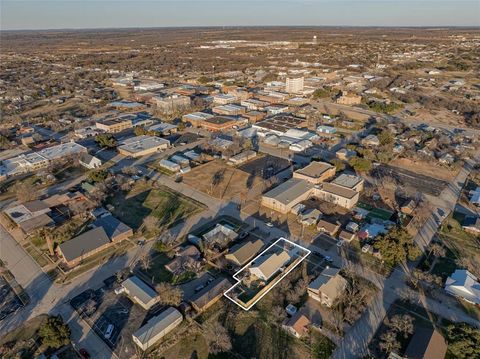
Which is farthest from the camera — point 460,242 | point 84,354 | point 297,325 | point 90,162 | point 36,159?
point 36,159

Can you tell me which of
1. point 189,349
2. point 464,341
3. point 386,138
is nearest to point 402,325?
point 464,341

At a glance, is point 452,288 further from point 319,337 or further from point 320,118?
point 320,118

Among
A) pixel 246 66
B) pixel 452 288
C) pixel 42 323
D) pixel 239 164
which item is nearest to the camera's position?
pixel 42 323

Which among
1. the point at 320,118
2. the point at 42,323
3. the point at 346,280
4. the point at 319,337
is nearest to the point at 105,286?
the point at 42,323

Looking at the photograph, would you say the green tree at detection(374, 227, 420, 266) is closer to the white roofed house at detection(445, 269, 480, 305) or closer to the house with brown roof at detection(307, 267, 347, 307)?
the white roofed house at detection(445, 269, 480, 305)

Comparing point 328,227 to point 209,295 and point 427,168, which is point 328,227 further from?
point 427,168

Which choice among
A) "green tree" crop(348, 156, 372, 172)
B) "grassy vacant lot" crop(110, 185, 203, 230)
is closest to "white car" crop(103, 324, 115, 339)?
"grassy vacant lot" crop(110, 185, 203, 230)

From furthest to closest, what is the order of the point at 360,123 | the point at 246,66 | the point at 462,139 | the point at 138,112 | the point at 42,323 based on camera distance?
the point at 246,66
the point at 138,112
the point at 360,123
the point at 462,139
the point at 42,323

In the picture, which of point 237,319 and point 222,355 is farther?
point 237,319
